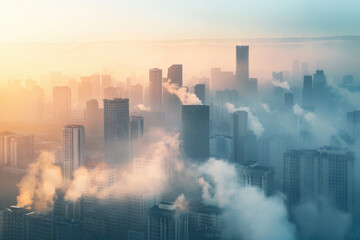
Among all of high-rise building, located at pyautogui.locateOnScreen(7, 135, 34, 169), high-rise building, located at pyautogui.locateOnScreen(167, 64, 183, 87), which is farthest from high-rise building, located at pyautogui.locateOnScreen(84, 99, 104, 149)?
high-rise building, located at pyautogui.locateOnScreen(167, 64, 183, 87)

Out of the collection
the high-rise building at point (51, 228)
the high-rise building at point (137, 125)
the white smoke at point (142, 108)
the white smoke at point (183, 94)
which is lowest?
the high-rise building at point (51, 228)

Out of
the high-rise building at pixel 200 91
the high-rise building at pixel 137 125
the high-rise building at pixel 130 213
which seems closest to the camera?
the high-rise building at pixel 130 213

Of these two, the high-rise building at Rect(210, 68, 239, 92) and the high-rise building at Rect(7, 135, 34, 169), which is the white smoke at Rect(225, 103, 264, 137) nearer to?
the high-rise building at Rect(210, 68, 239, 92)

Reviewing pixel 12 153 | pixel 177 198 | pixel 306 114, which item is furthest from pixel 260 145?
pixel 12 153

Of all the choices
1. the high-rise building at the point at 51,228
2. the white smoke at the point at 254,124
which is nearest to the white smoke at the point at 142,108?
the white smoke at the point at 254,124

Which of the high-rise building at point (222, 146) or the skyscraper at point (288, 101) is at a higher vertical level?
the skyscraper at point (288, 101)

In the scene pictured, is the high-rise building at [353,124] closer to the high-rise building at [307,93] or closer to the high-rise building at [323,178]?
the high-rise building at [307,93]

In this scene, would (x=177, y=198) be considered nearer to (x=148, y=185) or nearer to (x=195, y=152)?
(x=148, y=185)
